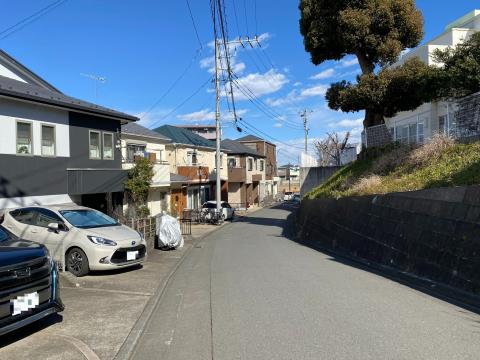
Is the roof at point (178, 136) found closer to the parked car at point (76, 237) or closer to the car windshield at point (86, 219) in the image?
the car windshield at point (86, 219)

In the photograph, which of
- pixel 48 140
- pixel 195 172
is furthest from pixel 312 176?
pixel 48 140

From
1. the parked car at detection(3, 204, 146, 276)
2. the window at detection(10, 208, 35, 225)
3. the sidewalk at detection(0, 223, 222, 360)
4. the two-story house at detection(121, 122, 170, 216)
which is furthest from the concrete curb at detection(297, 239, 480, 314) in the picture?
the two-story house at detection(121, 122, 170, 216)

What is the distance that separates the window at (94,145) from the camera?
18.8 m

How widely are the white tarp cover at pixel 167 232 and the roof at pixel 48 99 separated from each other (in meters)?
4.89

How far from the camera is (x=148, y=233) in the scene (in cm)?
1642

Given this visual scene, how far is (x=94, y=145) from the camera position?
1905cm

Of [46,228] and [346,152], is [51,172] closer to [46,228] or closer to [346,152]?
[46,228]

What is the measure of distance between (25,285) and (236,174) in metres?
45.7

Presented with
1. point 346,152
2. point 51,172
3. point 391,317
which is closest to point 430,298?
point 391,317

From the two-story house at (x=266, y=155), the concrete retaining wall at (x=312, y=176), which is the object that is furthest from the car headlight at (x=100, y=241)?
the two-story house at (x=266, y=155)

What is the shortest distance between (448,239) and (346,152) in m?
26.4

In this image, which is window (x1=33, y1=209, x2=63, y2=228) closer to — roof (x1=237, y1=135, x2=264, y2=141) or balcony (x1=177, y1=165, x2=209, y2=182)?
balcony (x1=177, y1=165, x2=209, y2=182)

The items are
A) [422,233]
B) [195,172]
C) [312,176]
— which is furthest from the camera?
[312,176]

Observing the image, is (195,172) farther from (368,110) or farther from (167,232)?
(167,232)
